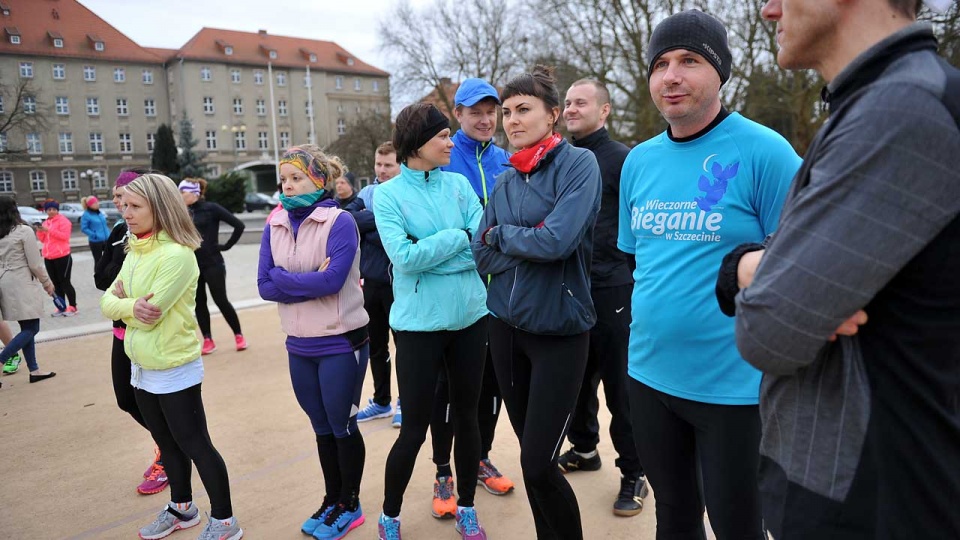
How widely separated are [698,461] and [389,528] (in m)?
1.69

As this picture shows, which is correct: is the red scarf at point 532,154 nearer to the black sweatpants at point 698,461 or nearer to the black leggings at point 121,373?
the black sweatpants at point 698,461

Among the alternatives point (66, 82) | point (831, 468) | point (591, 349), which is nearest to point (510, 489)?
point (591, 349)

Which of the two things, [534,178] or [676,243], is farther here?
[534,178]

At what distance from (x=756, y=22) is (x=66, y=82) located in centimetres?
3445

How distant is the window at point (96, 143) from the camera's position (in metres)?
40.2

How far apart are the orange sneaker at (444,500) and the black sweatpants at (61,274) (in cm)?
880

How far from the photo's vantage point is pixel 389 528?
10.1 ft

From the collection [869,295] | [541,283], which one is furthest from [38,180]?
[869,295]

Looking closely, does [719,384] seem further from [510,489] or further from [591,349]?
[510,489]

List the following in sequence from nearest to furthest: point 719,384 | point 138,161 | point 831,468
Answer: point 831,468 < point 719,384 < point 138,161

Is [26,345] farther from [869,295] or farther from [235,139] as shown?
[235,139]

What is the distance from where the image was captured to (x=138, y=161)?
48344 millimetres

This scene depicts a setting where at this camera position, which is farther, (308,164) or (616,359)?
(616,359)

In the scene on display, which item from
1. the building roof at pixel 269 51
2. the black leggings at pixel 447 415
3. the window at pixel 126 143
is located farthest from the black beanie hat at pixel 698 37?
the building roof at pixel 269 51
